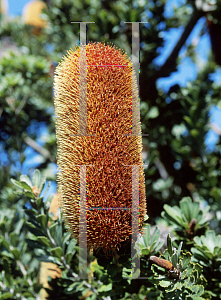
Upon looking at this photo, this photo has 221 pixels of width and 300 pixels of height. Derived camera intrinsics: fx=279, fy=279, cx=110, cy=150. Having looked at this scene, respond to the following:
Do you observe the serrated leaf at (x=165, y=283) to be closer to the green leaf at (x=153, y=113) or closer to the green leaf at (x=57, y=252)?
the green leaf at (x=57, y=252)

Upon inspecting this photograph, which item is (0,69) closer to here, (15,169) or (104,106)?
(15,169)

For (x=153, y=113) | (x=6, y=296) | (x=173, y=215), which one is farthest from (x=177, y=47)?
(x=6, y=296)

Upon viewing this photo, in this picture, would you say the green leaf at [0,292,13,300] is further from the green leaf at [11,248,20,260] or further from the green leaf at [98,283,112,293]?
the green leaf at [98,283,112,293]

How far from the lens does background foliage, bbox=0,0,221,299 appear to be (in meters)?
0.97

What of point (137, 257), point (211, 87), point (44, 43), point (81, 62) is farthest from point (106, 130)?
point (44, 43)

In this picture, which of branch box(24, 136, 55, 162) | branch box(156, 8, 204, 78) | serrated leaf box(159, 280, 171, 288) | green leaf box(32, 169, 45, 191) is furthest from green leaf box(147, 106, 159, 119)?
serrated leaf box(159, 280, 171, 288)

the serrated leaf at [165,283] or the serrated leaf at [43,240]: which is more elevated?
the serrated leaf at [43,240]

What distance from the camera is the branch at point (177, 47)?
174cm

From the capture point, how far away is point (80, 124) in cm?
74

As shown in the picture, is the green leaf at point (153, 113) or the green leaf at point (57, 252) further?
the green leaf at point (153, 113)

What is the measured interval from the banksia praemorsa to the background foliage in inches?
6.9

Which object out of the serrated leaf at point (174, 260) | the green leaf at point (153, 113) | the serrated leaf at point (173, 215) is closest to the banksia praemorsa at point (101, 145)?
the serrated leaf at point (174, 260)

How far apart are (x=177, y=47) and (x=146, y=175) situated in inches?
32.9

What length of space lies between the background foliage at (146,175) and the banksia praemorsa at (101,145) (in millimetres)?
176
